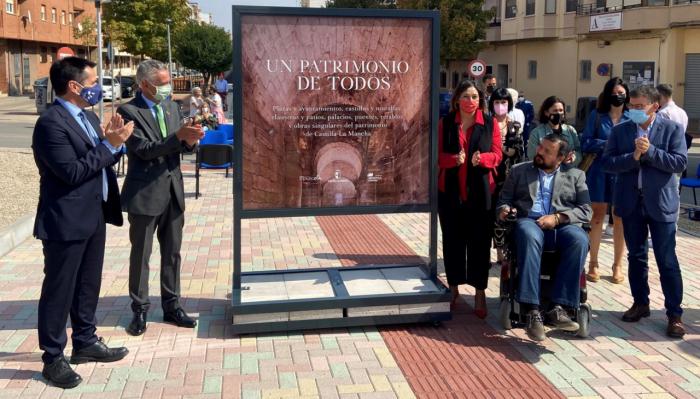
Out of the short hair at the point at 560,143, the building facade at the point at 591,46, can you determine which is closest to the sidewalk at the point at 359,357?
the short hair at the point at 560,143

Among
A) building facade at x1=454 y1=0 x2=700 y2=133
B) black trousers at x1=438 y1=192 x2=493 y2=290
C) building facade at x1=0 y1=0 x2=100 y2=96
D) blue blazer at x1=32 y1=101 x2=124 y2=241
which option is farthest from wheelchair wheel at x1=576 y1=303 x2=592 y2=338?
building facade at x1=0 y1=0 x2=100 y2=96

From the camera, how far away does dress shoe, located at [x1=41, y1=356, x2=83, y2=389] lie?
14.1ft

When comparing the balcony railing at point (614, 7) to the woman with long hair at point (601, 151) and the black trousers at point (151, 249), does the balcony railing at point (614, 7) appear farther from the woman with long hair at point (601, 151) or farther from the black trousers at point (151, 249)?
the black trousers at point (151, 249)

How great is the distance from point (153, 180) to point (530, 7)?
3799 centimetres

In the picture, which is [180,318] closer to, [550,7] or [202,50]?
[550,7]

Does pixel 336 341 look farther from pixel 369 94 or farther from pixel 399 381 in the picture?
pixel 369 94

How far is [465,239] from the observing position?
229 inches

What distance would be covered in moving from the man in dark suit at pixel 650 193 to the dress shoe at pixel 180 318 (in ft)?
10.8

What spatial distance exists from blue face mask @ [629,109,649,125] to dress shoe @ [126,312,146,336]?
3835 mm

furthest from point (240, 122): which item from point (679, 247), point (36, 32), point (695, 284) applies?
point (36, 32)

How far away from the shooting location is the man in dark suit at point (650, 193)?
5.31 m

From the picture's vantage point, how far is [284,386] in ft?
14.3

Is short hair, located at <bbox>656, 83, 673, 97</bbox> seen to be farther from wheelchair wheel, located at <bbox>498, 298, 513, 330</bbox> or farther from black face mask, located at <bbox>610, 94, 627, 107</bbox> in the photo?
wheelchair wheel, located at <bbox>498, 298, 513, 330</bbox>

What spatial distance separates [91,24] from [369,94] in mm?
41055
